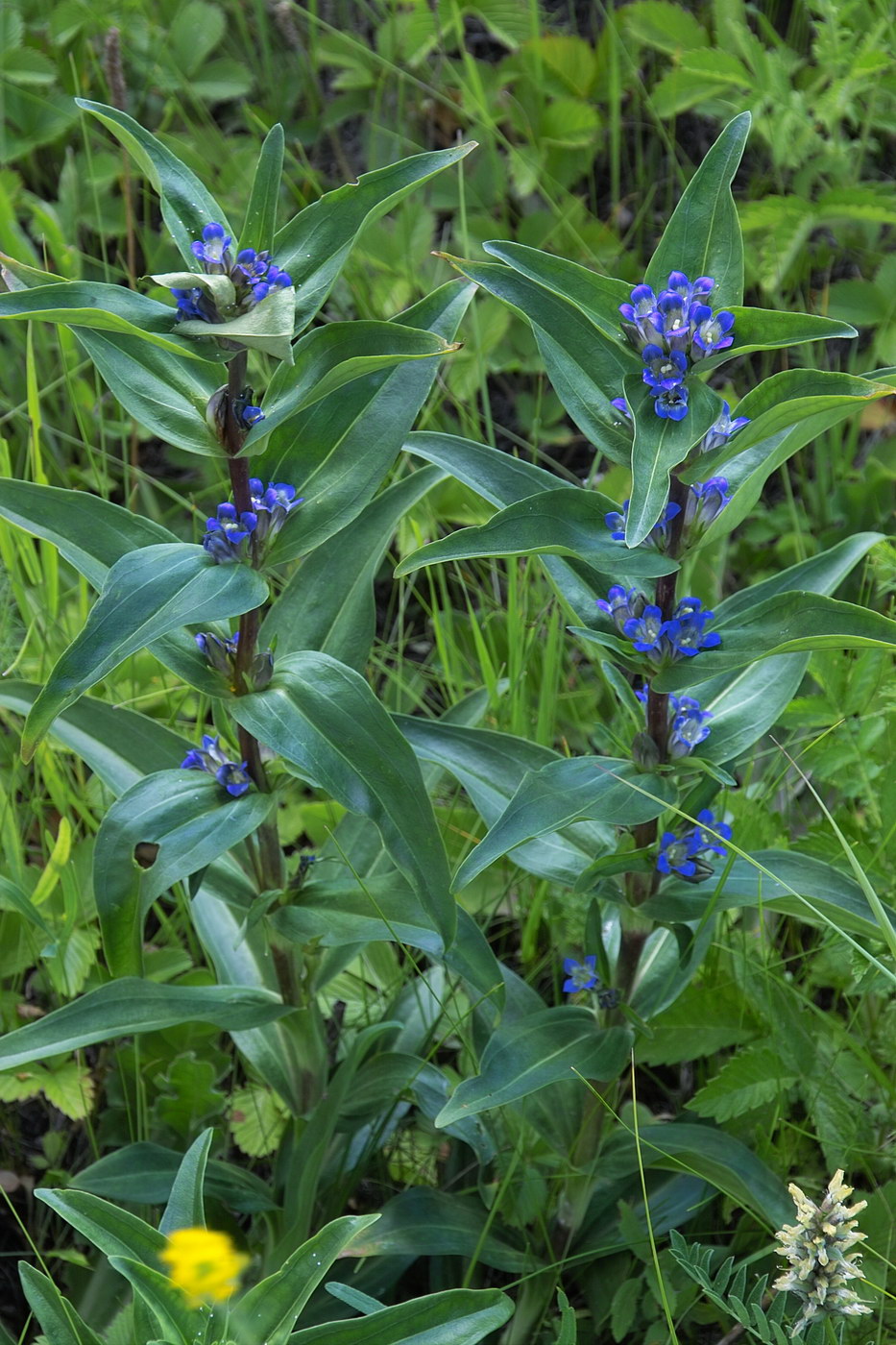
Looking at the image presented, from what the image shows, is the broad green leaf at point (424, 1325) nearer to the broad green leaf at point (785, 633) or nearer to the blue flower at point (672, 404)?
the broad green leaf at point (785, 633)

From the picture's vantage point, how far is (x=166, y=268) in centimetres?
353

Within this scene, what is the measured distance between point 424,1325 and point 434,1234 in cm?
51

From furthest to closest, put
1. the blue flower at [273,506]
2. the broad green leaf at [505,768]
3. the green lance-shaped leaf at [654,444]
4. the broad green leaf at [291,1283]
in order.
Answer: the broad green leaf at [505,768]
the blue flower at [273,506]
the broad green leaf at [291,1283]
the green lance-shaped leaf at [654,444]

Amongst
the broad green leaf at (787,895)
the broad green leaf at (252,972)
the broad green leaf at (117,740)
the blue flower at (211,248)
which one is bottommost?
the broad green leaf at (252,972)

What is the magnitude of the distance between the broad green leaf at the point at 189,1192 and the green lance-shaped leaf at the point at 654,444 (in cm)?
94

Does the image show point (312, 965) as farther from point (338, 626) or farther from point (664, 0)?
point (664, 0)

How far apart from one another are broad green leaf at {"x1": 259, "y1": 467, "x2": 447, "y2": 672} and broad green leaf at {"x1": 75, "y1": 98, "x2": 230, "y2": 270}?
1.62ft

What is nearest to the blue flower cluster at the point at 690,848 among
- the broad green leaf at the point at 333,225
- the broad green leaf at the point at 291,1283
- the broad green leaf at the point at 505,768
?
the broad green leaf at the point at 505,768

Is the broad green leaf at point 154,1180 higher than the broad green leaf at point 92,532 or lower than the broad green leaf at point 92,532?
lower

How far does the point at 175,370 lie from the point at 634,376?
62cm

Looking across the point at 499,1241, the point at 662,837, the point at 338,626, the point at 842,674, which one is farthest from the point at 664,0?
the point at 499,1241

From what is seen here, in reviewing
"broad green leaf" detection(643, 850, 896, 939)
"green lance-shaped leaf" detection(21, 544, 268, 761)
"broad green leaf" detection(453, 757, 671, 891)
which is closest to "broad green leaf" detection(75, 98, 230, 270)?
"green lance-shaped leaf" detection(21, 544, 268, 761)

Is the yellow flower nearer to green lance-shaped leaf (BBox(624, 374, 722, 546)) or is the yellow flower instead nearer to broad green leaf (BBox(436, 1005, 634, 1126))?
green lance-shaped leaf (BBox(624, 374, 722, 546))

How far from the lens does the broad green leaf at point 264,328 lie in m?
1.38
